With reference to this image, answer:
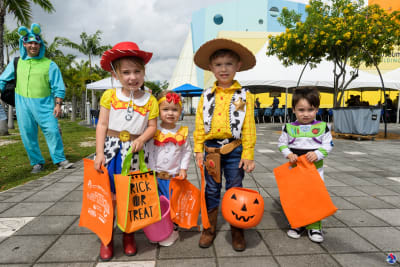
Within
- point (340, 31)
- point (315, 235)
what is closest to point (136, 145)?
point (315, 235)

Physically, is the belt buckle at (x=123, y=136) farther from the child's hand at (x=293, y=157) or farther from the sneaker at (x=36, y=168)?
the sneaker at (x=36, y=168)

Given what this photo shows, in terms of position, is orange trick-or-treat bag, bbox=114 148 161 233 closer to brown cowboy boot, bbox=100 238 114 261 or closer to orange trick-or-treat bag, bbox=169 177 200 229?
brown cowboy boot, bbox=100 238 114 261

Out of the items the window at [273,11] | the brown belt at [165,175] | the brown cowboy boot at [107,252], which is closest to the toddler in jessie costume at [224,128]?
the brown belt at [165,175]

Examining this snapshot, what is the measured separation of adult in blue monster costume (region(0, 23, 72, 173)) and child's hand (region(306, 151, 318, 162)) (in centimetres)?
408

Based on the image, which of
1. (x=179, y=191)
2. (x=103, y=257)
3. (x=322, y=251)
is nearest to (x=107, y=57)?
(x=179, y=191)

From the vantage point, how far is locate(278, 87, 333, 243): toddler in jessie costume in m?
2.41

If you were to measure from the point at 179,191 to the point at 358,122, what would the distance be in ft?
29.9

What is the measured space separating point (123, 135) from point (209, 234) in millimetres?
1159

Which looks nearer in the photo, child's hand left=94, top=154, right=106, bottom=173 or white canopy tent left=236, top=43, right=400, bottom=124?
child's hand left=94, top=154, right=106, bottom=173

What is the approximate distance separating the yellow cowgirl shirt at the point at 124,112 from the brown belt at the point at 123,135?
3cm

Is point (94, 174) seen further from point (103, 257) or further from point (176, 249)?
point (176, 249)

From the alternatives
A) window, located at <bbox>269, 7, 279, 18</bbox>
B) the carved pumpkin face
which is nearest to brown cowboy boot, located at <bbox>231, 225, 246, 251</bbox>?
the carved pumpkin face

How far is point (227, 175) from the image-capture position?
2416 millimetres

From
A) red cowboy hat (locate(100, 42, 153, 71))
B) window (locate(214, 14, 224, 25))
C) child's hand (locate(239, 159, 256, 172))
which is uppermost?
window (locate(214, 14, 224, 25))
